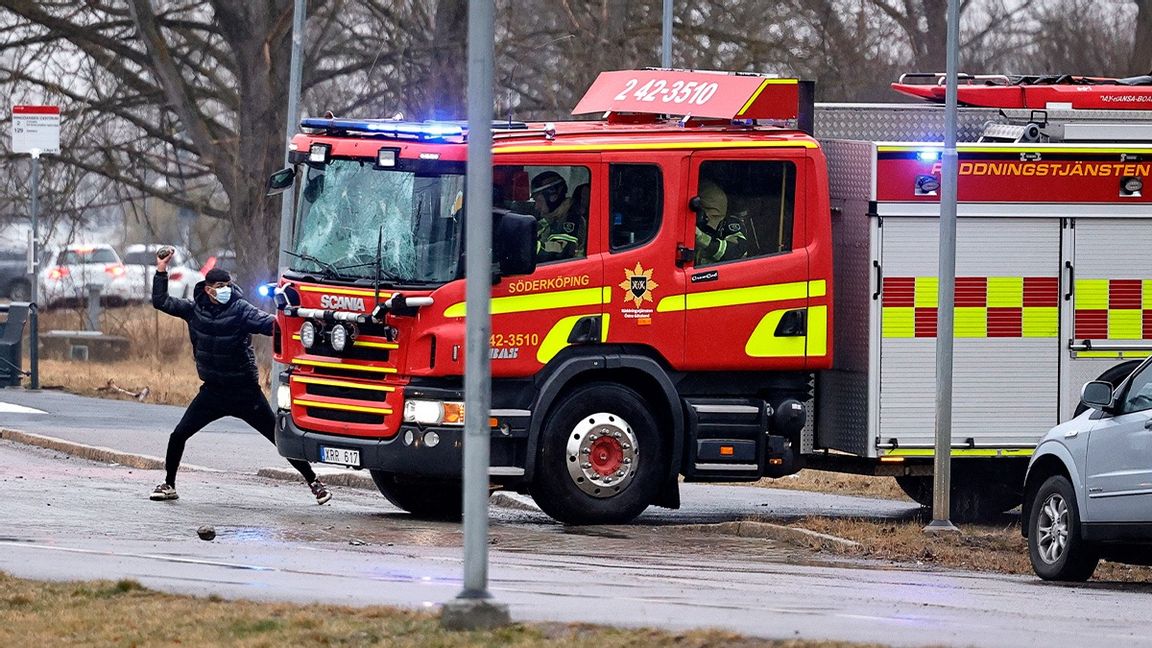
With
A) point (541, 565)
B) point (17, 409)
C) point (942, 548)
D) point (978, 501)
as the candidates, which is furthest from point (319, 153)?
point (17, 409)

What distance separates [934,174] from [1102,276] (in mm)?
1557

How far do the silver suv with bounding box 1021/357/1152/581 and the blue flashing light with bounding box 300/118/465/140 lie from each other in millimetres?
4496

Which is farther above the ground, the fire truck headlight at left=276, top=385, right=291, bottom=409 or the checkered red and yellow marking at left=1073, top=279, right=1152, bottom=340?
the checkered red and yellow marking at left=1073, top=279, right=1152, bottom=340

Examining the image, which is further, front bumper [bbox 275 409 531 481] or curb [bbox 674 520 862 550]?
curb [bbox 674 520 862 550]

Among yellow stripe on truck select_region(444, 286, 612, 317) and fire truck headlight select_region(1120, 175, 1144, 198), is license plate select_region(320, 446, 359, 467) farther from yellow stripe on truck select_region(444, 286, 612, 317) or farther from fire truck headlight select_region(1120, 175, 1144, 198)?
fire truck headlight select_region(1120, 175, 1144, 198)

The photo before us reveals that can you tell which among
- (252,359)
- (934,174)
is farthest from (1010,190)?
(252,359)

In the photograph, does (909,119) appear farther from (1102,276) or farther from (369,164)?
(369,164)

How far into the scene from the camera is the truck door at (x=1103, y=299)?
48.4 ft

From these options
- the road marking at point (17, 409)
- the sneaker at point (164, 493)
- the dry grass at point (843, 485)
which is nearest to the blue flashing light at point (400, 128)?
the sneaker at point (164, 493)

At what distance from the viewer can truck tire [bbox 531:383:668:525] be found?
13.6 metres

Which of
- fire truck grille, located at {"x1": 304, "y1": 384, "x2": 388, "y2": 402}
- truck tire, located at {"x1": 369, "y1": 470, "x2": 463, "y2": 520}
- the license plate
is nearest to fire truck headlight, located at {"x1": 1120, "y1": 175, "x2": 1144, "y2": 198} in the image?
truck tire, located at {"x1": 369, "y1": 470, "x2": 463, "y2": 520}

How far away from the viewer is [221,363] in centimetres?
1469

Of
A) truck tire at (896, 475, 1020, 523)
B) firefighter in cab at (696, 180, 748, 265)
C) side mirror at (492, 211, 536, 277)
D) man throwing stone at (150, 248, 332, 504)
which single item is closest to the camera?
side mirror at (492, 211, 536, 277)

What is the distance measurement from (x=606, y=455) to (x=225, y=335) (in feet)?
10.1
